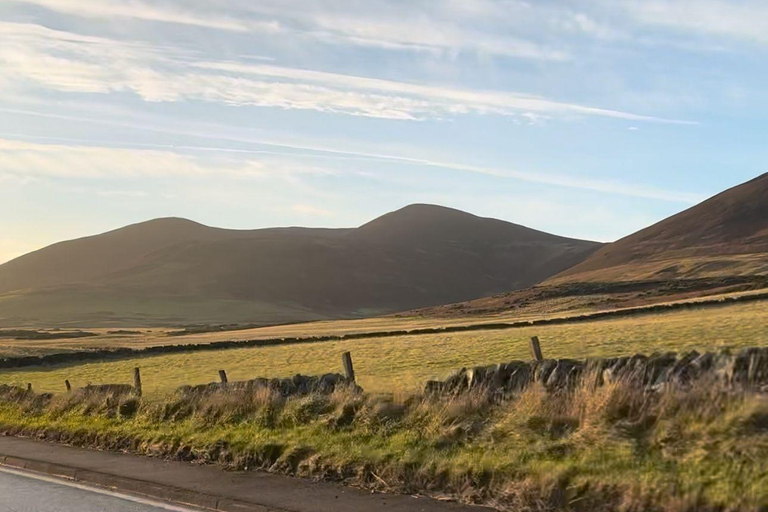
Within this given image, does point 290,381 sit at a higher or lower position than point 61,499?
higher

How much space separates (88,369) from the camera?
150 ft

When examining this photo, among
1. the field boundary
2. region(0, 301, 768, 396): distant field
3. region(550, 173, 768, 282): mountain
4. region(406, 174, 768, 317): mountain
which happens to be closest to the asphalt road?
region(0, 301, 768, 396): distant field

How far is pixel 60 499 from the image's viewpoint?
33.9ft

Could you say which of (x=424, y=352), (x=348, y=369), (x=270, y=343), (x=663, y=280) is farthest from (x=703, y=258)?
(x=348, y=369)

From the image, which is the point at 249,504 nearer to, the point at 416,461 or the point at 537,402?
the point at 416,461

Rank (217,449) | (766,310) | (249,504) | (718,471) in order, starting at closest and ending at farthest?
(718,471) < (249,504) < (217,449) < (766,310)

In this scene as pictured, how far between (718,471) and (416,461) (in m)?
3.66

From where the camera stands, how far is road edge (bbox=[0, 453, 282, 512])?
9.13 meters

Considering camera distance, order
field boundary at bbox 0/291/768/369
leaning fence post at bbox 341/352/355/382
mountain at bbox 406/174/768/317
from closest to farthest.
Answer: leaning fence post at bbox 341/352/355/382 < field boundary at bbox 0/291/768/369 < mountain at bbox 406/174/768/317

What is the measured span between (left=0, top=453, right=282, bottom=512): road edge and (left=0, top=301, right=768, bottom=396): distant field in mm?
13034

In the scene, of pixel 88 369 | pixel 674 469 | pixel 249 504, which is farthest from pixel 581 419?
pixel 88 369

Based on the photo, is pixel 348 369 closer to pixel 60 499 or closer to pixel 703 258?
pixel 60 499

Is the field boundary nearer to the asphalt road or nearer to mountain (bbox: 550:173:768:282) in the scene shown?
the asphalt road

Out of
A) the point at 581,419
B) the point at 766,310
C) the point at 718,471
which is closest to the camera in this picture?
the point at 718,471
